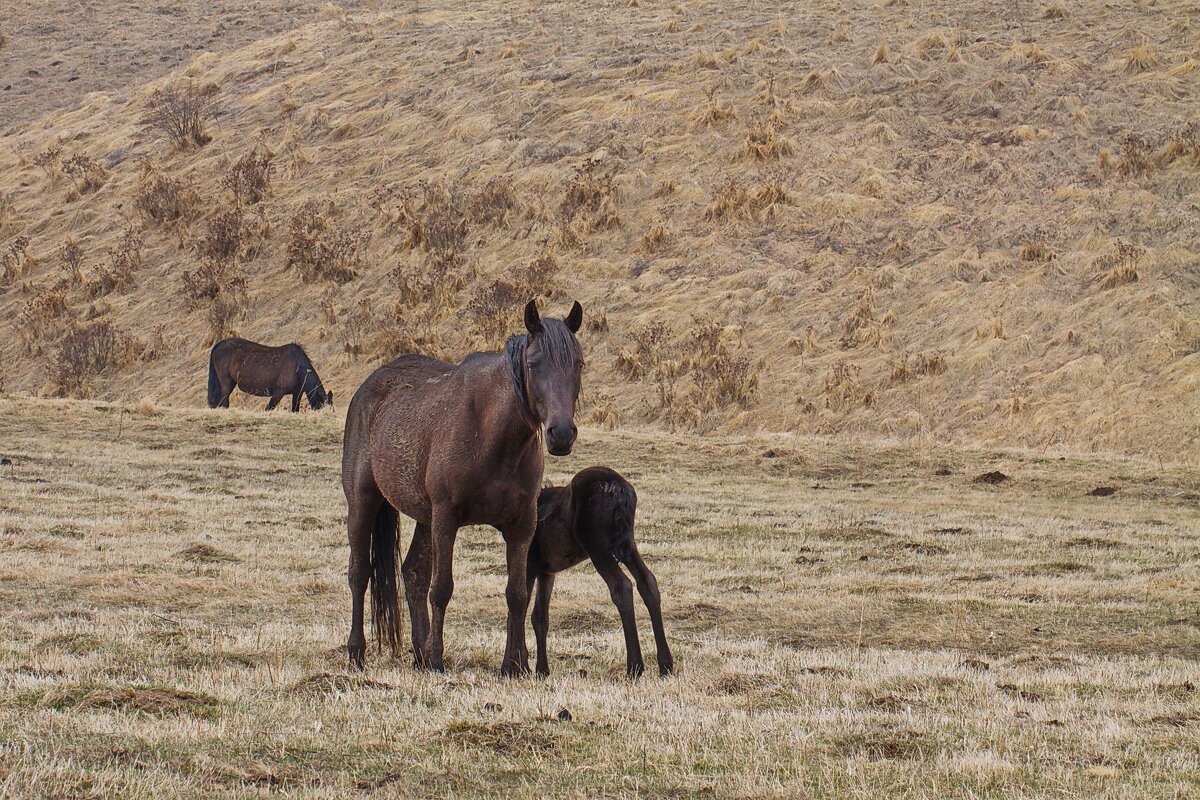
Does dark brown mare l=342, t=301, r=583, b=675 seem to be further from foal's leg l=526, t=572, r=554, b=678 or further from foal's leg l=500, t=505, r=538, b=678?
foal's leg l=526, t=572, r=554, b=678

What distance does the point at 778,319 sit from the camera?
2995 centimetres

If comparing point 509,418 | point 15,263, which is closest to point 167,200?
point 15,263

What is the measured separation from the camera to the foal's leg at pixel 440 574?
25.5ft

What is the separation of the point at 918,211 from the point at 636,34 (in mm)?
16923

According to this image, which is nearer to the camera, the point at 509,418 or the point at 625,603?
the point at 509,418

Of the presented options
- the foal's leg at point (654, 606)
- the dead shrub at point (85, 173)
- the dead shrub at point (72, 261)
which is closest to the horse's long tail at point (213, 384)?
the dead shrub at point (72, 261)

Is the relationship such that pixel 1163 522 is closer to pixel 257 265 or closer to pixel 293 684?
pixel 293 684

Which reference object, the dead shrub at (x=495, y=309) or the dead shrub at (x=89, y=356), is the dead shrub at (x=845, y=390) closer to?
the dead shrub at (x=495, y=309)

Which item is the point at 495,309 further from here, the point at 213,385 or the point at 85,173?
the point at 85,173

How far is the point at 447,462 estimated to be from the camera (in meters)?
7.77

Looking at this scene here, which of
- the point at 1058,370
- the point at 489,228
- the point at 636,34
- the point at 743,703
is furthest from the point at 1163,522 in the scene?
the point at 636,34

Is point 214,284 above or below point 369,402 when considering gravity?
below

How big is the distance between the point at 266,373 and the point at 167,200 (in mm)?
14223

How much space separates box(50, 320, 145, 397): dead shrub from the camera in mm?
32125
